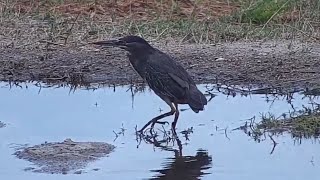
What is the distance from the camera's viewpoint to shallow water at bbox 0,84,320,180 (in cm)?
629

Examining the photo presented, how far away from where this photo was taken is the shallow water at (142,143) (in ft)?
20.6

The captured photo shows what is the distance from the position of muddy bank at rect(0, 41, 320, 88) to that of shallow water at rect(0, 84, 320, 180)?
46cm

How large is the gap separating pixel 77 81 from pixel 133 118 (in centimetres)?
173

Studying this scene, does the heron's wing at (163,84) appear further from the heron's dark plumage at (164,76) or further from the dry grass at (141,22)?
the dry grass at (141,22)

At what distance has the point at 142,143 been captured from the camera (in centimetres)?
712

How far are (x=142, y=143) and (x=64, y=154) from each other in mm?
647

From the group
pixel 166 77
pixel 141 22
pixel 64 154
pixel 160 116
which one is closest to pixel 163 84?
pixel 166 77

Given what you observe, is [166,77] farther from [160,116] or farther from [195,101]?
[195,101]

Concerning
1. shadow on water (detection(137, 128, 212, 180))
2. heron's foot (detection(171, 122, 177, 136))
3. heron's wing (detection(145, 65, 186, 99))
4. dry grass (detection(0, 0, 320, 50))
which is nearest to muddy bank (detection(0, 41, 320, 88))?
dry grass (detection(0, 0, 320, 50))

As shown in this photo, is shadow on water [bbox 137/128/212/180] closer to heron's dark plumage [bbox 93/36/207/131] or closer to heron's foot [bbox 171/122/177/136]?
heron's foot [bbox 171/122/177/136]

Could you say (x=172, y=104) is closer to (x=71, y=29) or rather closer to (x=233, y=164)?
(x=233, y=164)

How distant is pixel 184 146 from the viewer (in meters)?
6.97

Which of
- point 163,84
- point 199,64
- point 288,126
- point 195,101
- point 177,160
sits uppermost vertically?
point 199,64

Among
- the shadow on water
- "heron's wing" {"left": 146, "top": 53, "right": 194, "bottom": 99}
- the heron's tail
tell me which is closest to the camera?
the shadow on water
